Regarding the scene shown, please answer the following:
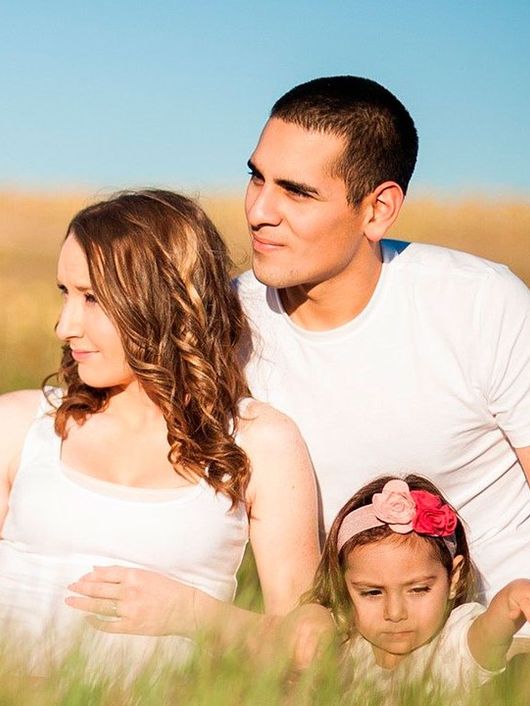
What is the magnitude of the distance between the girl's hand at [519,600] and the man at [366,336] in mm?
778

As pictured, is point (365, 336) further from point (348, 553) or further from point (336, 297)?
point (348, 553)

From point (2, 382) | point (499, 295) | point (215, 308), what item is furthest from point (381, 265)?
point (2, 382)

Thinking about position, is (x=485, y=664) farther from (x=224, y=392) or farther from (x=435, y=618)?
(x=224, y=392)

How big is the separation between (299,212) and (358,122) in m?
0.41

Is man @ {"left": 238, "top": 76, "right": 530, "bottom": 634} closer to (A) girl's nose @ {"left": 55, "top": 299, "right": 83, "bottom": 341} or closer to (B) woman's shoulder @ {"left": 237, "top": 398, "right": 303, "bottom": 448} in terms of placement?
(B) woman's shoulder @ {"left": 237, "top": 398, "right": 303, "bottom": 448}

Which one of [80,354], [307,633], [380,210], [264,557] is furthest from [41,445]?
[380,210]

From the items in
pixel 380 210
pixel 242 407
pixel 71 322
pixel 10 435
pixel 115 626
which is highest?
pixel 380 210

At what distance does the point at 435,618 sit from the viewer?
3.75 meters

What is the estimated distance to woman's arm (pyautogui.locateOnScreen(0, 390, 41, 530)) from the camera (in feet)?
12.5

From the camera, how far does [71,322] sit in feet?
12.1

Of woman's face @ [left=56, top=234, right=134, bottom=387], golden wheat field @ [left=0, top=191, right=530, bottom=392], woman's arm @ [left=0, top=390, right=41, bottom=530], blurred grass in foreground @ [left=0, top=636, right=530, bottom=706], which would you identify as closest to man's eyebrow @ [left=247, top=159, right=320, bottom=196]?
woman's face @ [left=56, top=234, right=134, bottom=387]

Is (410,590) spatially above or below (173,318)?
below

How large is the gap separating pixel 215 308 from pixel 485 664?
1.23 m

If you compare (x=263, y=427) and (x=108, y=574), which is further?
(x=263, y=427)
